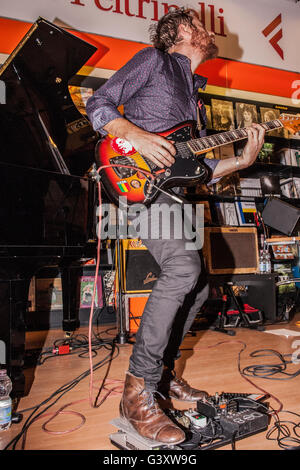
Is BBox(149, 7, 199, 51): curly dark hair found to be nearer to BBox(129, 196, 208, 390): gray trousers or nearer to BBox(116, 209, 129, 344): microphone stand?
BBox(129, 196, 208, 390): gray trousers

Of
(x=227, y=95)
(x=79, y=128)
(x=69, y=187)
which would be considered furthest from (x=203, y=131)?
(x=227, y=95)

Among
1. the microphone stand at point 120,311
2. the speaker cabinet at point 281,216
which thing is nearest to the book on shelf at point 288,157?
the speaker cabinet at point 281,216

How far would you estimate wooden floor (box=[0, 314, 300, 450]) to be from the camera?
1.34 m

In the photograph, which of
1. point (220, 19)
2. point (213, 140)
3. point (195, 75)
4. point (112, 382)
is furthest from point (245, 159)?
point (220, 19)

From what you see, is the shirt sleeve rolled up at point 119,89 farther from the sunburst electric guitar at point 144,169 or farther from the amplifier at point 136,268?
the amplifier at point 136,268

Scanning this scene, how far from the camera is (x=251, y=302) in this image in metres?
4.09

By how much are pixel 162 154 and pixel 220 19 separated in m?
3.23

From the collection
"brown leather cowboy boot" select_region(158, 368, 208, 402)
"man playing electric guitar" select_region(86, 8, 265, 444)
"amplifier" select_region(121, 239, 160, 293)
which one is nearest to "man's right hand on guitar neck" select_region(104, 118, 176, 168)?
"man playing electric guitar" select_region(86, 8, 265, 444)

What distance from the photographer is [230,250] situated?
388 cm

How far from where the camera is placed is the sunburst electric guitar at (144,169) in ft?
4.99

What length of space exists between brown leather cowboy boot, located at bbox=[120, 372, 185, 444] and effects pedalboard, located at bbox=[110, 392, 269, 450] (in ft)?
0.08

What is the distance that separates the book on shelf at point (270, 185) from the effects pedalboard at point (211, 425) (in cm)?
380
